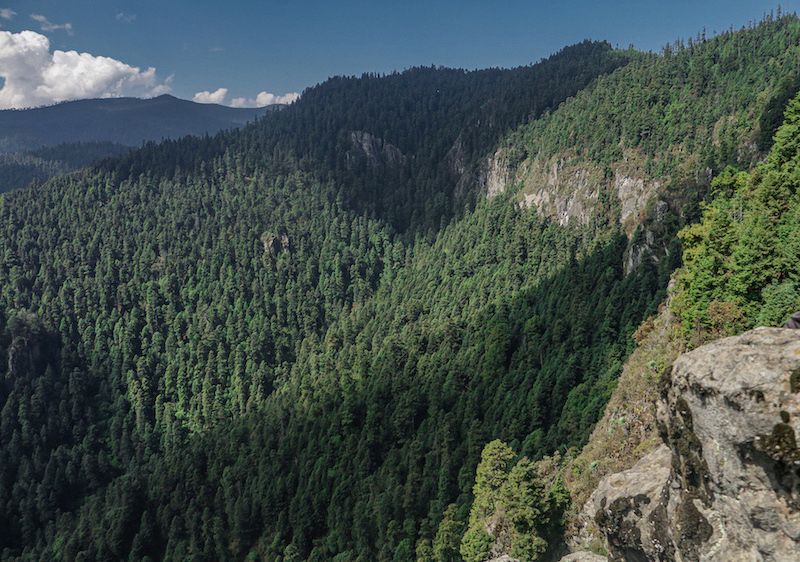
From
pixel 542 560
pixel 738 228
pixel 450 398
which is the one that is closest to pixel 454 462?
pixel 450 398

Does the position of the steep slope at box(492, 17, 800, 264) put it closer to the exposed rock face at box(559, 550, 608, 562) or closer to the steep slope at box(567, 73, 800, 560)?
the steep slope at box(567, 73, 800, 560)

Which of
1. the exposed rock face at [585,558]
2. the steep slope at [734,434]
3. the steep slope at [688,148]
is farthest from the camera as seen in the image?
the steep slope at [688,148]

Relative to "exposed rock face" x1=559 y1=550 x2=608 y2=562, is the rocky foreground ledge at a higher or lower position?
higher

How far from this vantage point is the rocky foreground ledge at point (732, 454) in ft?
48.1

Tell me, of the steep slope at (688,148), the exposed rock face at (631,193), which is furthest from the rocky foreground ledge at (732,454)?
the exposed rock face at (631,193)

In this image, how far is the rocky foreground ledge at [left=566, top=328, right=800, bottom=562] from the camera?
14.7m

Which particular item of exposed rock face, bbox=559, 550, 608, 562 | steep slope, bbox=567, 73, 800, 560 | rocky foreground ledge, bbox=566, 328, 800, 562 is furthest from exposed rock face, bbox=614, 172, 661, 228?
rocky foreground ledge, bbox=566, 328, 800, 562

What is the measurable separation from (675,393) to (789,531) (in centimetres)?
467

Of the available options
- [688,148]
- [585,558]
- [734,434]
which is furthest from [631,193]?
[734,434]

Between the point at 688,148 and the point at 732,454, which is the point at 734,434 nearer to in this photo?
the point at 732,454

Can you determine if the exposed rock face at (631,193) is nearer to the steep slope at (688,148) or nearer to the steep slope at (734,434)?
the steep slope at (688,148)

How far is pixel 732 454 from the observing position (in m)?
15.7

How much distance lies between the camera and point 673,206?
111 metres

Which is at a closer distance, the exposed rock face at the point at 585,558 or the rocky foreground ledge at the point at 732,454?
the rocky foreground ledge at the point at 732,454
